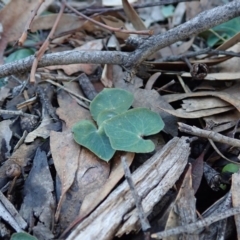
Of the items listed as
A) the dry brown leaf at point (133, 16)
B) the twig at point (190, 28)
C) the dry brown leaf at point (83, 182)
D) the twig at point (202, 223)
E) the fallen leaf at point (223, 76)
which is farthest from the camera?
the dry brown leaf at point (133, 16)

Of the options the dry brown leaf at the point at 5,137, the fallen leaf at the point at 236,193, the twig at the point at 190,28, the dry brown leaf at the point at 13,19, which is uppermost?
the dry brown leaf at the point at 13,19

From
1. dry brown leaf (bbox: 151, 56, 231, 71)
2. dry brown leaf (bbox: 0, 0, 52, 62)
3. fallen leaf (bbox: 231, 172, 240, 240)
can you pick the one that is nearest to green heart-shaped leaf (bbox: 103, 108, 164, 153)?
fallen leaf (bbox: 231, 172, 240, 240)

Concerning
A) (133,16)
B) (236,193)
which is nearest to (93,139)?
(236,193)

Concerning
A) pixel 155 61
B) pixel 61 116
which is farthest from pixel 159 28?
pixel 61 116

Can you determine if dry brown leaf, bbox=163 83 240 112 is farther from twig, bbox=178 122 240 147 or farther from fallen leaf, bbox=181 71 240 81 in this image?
twig, bbox=178 122 240 147

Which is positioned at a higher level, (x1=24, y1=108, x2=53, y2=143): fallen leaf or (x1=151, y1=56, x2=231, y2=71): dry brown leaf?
(x1=24, y1=108, x2=53, y2=143): fallen leaf

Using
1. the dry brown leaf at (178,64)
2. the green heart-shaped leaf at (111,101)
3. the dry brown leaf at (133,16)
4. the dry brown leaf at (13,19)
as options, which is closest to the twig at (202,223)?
the green heart-shaped leaf at (111,101)

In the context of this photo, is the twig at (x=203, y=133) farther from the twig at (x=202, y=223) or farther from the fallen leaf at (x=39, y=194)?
the fallen leaf at (x=39, y=194)

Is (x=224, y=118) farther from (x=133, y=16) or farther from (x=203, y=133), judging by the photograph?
(x=133, y=16)
